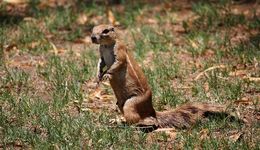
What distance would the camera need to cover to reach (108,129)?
20.1 feet

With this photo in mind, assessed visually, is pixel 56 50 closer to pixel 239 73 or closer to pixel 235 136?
pixel 239 73

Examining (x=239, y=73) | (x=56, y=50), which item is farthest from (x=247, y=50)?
(x=56, y=50)

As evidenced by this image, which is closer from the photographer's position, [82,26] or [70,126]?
[70,126]

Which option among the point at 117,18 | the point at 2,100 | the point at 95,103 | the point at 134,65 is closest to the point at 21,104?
the point at 2,100

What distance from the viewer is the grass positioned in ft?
19.6

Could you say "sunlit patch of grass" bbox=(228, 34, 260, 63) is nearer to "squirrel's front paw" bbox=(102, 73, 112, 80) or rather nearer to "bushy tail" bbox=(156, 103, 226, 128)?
"bushy tail" bbox=(156, 103, 226, 128)

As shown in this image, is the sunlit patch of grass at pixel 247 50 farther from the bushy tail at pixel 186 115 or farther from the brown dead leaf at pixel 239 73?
the bushy tail at pixel 186 115

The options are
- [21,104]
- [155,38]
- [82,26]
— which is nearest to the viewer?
[21,104]

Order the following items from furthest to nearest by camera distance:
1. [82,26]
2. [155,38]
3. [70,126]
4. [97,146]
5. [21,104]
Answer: [82,26] → [155,38] → [21,104] → [70,126] → [97,146]

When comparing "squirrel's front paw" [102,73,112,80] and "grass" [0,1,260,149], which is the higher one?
"squirrel's front paw" [102,73,112,80]

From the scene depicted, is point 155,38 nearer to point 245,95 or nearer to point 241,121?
point 245,95

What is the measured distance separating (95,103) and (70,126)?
110 centimetres

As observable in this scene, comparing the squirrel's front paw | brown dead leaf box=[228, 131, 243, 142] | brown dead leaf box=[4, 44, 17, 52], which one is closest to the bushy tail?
brown dead leaf box=[228, 131, 243, 142]

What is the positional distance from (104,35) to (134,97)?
0.65 m
